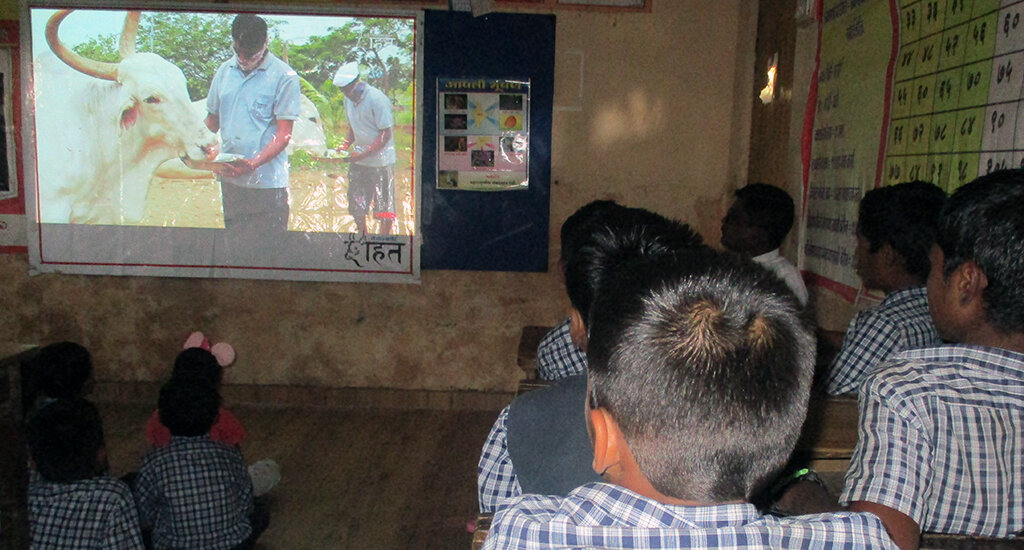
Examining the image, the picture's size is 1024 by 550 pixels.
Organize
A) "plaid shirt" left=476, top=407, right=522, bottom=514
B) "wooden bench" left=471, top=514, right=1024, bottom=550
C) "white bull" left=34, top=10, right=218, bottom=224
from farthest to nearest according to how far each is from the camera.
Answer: "white bull" left=34, top=10, right=218, bottom=224, "plaid shirt" left=476, top=407, right=522, bottom=514, "wooden bench" left=471, top=514, right=1024, bottom=550

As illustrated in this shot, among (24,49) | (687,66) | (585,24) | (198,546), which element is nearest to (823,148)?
(687,66)

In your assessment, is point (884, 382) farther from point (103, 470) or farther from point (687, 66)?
point (687, 66)

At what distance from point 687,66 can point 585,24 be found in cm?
56

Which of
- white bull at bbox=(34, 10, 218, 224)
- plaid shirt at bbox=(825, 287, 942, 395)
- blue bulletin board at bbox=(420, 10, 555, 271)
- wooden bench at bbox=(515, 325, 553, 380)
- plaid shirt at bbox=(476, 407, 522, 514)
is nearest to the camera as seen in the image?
plaid shirt at bbox=(476, 407, 522, 514)

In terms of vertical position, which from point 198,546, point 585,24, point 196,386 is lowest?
point 198,546

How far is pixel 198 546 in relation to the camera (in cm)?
204

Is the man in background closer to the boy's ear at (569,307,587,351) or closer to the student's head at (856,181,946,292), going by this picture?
the student's head at (856,181,946,292)

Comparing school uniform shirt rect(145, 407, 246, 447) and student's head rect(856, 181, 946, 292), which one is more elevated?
student's head rect(856, 181, 946, 292)

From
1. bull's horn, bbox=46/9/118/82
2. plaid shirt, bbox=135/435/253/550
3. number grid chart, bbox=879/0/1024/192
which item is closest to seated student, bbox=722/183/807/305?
number grid chart, bbox=879/0/1024/192

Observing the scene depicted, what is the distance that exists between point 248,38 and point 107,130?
900 millimetres

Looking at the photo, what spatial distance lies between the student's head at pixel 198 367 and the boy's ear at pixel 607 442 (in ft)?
6.04

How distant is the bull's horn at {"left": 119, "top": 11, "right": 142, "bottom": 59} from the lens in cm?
390

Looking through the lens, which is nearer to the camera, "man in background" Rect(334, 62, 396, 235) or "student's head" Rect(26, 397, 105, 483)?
"student's head" Rect(26, 397, 105, 483)

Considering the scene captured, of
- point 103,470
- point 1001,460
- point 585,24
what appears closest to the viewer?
point 1001,460
